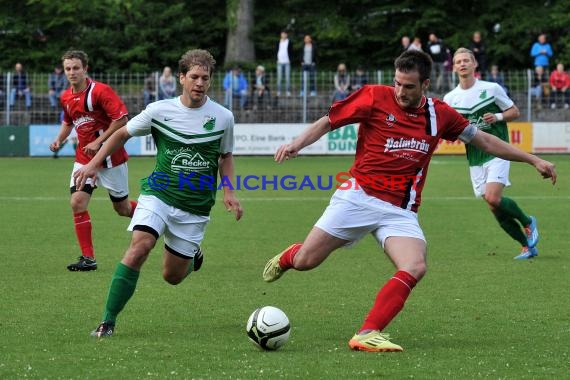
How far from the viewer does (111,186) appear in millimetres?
10938

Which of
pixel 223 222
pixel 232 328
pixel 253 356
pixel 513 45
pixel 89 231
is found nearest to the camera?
pixel 253 356

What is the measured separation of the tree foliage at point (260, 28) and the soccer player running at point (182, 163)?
2955 cm

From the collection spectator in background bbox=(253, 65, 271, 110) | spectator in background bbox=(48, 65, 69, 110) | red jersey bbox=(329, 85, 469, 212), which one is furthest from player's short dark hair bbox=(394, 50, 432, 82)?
spectator in background bbox=(48, 65, 69, 110)

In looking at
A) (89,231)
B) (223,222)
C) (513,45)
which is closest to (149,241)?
(89,231)

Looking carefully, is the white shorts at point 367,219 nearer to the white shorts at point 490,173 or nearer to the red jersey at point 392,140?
the red jersey at point 392,140

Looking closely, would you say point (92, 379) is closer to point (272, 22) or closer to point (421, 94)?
point (421, 94)

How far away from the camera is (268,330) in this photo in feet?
21.9

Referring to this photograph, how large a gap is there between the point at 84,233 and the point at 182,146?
3.38 metres

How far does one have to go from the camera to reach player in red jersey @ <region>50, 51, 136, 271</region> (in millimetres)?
10641

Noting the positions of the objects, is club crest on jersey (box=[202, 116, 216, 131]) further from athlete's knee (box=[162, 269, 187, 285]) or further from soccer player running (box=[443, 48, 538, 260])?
soccer player running (box=[443, 48, 538, 260])

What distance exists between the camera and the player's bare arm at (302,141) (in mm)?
6676

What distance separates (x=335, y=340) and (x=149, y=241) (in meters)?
1.37

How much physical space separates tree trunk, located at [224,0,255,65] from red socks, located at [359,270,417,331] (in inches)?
1255

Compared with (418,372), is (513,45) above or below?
above
